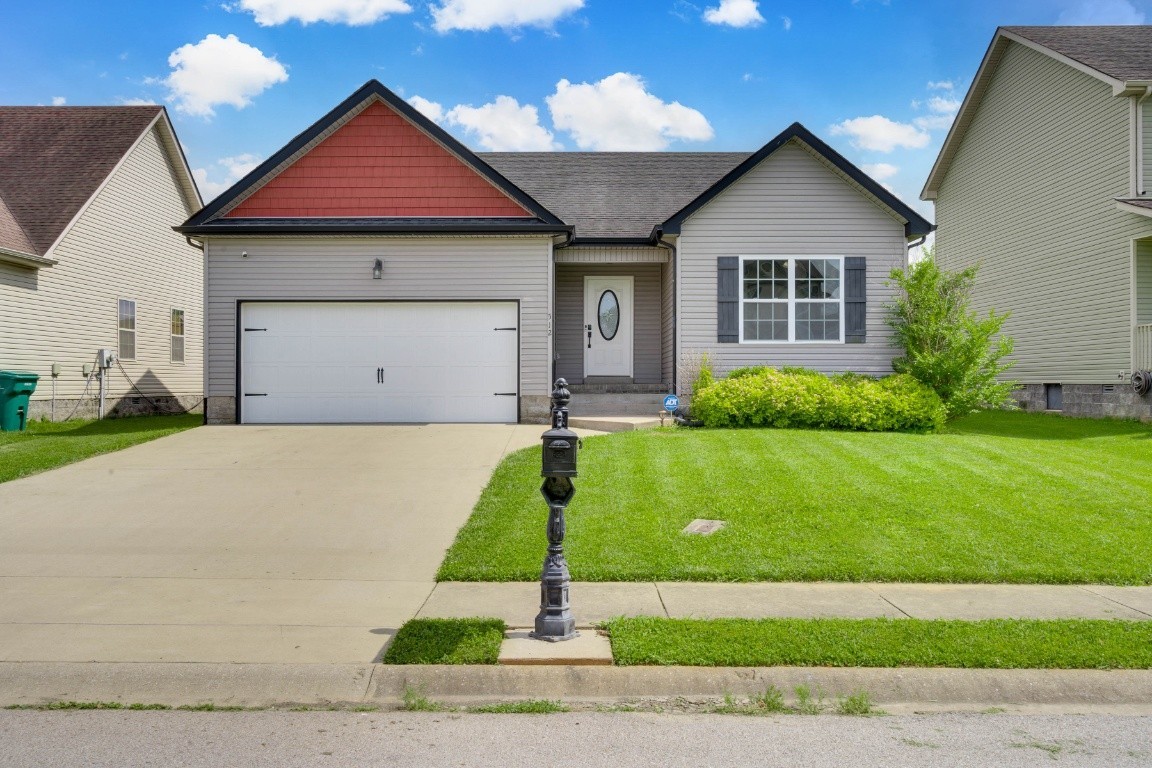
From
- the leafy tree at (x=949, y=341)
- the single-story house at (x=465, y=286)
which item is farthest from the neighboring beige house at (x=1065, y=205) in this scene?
the single-story house at (x=465, y=286)

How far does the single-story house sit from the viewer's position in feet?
51.2

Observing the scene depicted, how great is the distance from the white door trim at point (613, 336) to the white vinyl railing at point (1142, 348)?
9.24 m

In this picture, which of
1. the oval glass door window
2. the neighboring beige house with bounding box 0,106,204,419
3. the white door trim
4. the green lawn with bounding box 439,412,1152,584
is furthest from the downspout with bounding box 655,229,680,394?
the neighboring beige house with bounding box 0,106,204,419

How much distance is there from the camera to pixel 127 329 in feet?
67.4

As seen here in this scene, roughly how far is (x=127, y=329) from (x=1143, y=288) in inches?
838

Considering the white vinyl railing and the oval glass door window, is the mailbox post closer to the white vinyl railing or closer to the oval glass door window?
the oval glass door window

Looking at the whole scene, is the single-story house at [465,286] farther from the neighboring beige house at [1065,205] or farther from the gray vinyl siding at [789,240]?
the neighboring beige house at [1065,205]

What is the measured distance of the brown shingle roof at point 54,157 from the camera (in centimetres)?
1800

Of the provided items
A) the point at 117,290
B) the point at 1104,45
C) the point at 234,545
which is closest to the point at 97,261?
the point at 117,290

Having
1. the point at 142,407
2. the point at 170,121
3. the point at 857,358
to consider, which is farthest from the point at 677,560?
the point at 170,121

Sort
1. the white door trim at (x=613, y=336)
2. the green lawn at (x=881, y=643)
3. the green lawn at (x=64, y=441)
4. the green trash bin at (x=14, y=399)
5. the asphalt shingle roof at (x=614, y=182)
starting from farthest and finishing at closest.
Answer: the white door trim at (x=613, y=336) < the asphalt shingle roof at (x=614, y=182) < the green trash bin at (x=14, y=399) < the green lawn at (x=64, y=441) < the green lawn at (x=881, y=643)

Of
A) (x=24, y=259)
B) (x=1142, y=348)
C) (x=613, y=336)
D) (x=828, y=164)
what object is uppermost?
(x=828, y=164)

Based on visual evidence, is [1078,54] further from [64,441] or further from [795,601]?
[64,441]

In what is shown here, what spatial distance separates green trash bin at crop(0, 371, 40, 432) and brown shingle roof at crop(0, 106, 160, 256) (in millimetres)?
2454
